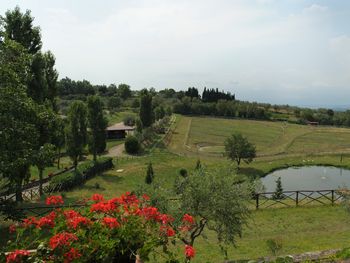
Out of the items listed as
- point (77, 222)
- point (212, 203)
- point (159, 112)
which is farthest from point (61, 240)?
point (159, 112)

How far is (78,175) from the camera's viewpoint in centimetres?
4056

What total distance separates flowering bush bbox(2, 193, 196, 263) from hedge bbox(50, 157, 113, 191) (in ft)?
99.0

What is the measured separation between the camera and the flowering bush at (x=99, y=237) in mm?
6320

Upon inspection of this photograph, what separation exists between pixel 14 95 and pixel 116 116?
90.1m

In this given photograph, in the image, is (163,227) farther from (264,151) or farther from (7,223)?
(264,151)

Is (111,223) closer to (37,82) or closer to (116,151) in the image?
(37,82)

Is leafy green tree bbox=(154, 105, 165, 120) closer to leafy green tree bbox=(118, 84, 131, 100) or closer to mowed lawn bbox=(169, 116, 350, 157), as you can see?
mowed lawn bbox=(169, 116, 350, 157)

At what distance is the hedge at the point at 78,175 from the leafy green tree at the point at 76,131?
1.94 meters

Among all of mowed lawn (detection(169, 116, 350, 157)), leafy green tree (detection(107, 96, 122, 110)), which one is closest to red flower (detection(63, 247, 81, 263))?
mowed lawn (detection(169, 116, 350, 157))

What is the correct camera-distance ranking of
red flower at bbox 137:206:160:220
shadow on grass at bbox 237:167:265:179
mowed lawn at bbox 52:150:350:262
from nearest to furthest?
red flower at bbox 137:206:160:220 → mowed lawn at bbox 52:150:350:262 → shadow on grass at bbox 237:167:265:179

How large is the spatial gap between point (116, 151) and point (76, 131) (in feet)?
74.1

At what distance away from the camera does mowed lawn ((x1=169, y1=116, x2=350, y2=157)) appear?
71.4m

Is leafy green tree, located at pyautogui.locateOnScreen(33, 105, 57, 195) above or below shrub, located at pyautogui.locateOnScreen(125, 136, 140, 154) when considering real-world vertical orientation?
above

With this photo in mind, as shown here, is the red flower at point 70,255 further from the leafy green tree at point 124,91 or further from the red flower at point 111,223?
the leafy green tree at point 124,91
